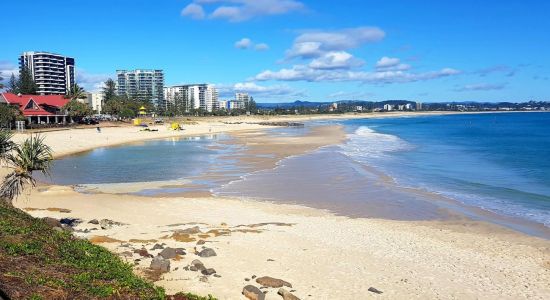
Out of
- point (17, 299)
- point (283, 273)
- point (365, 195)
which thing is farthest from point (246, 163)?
point (17, 299)

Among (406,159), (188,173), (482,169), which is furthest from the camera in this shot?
(406,159)

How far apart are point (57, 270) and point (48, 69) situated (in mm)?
180135

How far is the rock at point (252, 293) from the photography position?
30.8 ft

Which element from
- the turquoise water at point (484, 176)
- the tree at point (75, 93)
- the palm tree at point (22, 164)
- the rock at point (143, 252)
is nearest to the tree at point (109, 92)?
the tree at point (75, 93)

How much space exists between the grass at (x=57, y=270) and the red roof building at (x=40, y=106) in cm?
6935

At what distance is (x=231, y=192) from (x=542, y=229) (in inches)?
532

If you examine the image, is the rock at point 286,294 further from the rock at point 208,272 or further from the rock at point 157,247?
the rock at point 157,247

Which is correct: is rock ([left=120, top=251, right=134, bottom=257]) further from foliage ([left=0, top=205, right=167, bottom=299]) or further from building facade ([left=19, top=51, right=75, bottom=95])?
building facade ([left=19, top=51, right=75, bottom=95])

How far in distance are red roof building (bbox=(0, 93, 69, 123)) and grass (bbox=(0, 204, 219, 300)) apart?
2730 inches

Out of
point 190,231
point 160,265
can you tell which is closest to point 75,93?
point 190,231

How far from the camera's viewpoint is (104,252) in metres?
10.5

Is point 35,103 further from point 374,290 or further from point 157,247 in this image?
point 374,290

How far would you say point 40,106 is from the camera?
7738 centimetres

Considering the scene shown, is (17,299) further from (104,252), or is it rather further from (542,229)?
(542,229)
